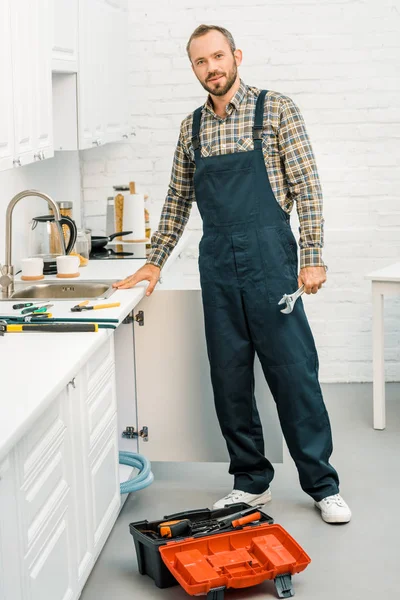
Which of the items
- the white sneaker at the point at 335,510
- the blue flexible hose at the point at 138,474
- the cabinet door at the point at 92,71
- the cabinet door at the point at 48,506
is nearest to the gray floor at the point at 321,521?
the white sneaker at the point at 335,510

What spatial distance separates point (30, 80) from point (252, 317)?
1.12 m

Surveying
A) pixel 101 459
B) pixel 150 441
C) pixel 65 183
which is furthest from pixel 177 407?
pixel 65 183

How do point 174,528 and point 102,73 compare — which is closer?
point 174,528

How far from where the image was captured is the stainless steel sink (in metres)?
3.51

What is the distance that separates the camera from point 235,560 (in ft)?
9.55

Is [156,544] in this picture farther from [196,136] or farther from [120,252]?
→ [120,252]

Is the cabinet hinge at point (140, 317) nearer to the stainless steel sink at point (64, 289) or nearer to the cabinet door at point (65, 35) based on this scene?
the stainless steel sink at point (64, 289)

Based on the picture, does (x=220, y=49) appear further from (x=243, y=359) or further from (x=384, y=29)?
(x=384, y=29)

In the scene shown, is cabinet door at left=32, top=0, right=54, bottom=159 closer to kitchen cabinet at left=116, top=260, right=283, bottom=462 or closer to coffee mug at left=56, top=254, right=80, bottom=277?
coffee mug at left=56, top=254, right=80, bottom=277

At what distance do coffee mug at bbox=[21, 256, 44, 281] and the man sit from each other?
1.33ft

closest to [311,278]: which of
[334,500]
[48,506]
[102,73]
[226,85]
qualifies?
[226,85]

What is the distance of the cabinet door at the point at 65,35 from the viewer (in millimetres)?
3514

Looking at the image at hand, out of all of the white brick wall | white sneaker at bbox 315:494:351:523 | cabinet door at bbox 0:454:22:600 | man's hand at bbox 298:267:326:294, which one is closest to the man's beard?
man's hand at bbox 298:267:326:294

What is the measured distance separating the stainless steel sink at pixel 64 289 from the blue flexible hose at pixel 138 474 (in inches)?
26.0
